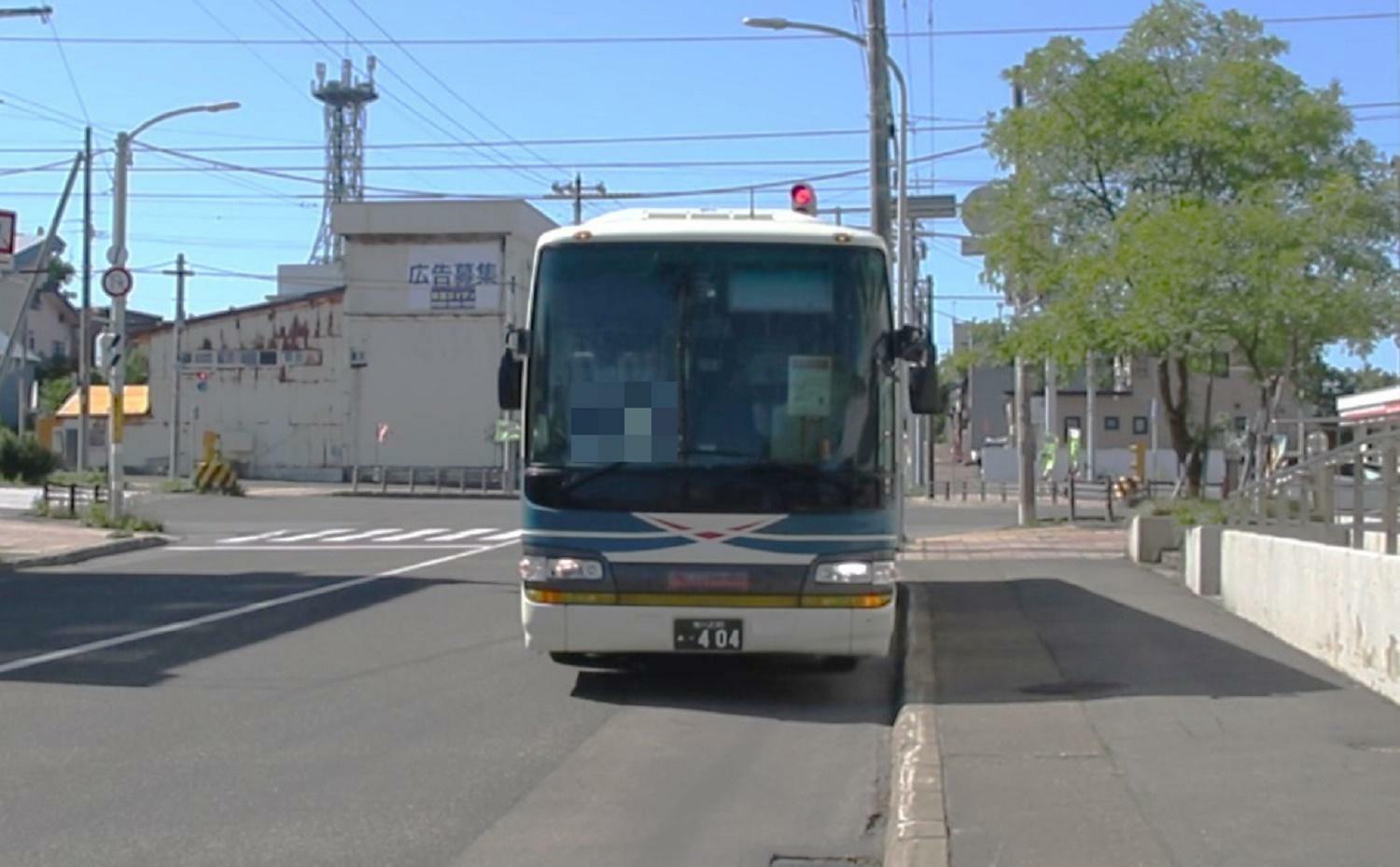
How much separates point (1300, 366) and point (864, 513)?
19.4 metres

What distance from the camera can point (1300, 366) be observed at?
28812 millimetres

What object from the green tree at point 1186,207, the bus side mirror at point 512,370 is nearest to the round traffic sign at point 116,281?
the green tree at point 1186,207

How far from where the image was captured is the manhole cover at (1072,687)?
1191 centimetres

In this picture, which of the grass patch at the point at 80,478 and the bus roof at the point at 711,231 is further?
the grass patch at the point at 80,478

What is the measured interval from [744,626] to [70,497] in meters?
28.8

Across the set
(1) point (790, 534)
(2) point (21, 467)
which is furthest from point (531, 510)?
(2) point (21, 467)

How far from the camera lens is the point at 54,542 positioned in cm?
2897

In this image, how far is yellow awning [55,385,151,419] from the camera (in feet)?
240

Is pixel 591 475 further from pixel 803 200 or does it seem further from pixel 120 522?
pixel 120 522

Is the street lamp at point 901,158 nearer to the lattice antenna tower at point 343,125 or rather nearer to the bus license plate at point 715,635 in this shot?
the bus license plate at point 715,635

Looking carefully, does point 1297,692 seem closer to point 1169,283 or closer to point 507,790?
point 507,790

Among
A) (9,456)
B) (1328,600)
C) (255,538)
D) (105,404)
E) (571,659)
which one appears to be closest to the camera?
(1328,600)

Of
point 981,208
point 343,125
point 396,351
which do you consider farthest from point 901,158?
point 343,125

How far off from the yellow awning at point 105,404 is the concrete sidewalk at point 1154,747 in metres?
62.5
